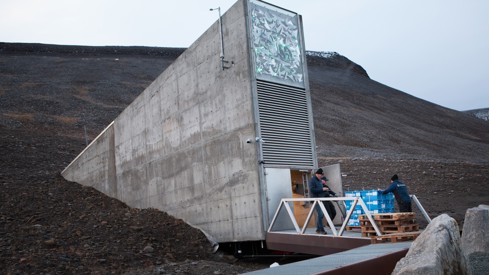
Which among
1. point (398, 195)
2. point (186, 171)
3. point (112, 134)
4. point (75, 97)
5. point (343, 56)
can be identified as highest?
point (343, 56)

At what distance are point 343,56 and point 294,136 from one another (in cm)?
7085

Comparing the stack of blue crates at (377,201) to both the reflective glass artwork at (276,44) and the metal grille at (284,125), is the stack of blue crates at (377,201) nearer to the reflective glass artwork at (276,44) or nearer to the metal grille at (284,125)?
the metal grille at (284,125)

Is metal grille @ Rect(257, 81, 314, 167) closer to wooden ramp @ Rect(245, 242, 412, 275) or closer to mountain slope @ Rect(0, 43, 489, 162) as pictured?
wooden ramp @ Rect(245, 242, 412, 275)

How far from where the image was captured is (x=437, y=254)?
15.3 feet

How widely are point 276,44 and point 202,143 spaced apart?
3.48m

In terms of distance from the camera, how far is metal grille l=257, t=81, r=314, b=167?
12.0m

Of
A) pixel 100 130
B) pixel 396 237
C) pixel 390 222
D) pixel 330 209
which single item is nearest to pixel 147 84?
pixel 100 130

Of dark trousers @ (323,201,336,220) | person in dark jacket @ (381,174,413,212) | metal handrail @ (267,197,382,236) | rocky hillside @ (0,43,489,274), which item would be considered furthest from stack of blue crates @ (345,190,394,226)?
rocky hillside @ (0,43,489,274)

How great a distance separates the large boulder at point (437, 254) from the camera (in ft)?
14.6

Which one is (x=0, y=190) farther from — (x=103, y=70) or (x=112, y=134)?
(x=103, y=70)

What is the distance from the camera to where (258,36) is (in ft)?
40.7

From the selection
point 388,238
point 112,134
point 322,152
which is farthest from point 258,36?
point 322,152

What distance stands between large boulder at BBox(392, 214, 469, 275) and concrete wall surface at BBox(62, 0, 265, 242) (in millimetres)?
6302

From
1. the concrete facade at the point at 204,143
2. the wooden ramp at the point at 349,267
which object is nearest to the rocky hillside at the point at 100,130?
the concrete facade at the point at 204,143
